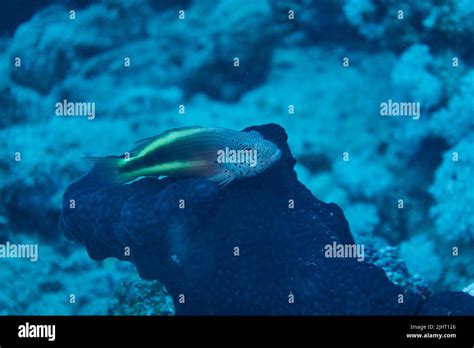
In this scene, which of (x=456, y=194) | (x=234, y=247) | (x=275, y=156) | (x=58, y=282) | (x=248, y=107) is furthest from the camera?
(x=248, y=107)

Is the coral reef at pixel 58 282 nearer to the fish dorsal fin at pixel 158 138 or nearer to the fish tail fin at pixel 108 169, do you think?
the fish tail fin at pixel 108 169

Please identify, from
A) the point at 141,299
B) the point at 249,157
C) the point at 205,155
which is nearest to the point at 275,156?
the point at 249,157

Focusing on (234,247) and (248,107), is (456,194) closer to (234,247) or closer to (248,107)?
(248,107)

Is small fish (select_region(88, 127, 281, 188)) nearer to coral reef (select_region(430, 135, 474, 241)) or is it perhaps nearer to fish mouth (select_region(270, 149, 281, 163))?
fish mouth (select_region(270, 149, 281, 163))

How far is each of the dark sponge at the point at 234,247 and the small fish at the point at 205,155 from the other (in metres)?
0.17

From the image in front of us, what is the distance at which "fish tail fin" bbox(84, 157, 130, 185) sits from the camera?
3984 mm

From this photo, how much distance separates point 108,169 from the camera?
4.02 meters

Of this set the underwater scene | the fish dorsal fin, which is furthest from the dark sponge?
the underwater scene

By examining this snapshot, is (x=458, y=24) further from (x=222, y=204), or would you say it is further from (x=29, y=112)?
(x=29, y=112)

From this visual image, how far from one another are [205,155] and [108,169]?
89cm

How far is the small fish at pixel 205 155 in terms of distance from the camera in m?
3.80

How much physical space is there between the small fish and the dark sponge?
165mm

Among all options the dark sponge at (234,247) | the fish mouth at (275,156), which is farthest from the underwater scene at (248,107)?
the fish mouth at (275,156)

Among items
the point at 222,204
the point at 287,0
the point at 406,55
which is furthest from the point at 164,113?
the point at 406,55
